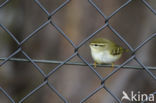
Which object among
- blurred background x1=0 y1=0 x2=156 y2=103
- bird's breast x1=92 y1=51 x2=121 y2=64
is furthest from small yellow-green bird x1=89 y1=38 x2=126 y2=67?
blurred background x1=0 y1=0 x2=156 y2=103

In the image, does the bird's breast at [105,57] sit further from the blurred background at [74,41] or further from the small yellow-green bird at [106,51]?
the blurred background at [74,41]

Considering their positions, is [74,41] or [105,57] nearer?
[105,57]

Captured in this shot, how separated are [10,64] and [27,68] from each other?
17 cm

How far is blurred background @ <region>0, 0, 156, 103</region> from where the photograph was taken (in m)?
3.48

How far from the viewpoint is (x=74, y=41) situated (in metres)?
3.55

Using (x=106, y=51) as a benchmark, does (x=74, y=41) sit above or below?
above

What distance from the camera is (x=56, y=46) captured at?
3.68m

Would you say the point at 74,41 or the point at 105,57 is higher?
the point at 74,41

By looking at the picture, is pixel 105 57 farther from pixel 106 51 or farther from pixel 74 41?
pixel 74 41

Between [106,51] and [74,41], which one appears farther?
[74,41]

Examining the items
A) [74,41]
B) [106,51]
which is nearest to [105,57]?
[106,51]

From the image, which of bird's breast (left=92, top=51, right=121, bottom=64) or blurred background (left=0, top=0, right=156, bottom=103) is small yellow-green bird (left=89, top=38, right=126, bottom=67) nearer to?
bird's breast (left=92, top=51, right=121, bottom=64)

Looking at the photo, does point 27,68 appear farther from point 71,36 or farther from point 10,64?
point 71,36

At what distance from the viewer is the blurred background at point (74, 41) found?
11.4 feet
